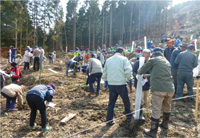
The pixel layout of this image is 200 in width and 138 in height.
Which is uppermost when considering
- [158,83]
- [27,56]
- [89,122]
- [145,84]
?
[27,56]

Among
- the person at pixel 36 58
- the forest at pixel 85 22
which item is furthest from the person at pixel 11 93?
the forest at pixel 85 22

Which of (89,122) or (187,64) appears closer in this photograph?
(89,122)

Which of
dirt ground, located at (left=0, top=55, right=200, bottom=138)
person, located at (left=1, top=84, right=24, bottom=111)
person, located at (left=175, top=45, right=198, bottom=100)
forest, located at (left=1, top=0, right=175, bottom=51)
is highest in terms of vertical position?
forest, located at (left=1, top=0, right=175, bottom=51)

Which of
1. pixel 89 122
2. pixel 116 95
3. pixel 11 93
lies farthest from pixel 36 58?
pixel 116 95

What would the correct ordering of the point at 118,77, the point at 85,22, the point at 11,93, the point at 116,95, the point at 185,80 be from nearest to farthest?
the point at 118,77 < the point at 116,95 < the point at 11,93 < the point at 185,80 < the point at 85,22

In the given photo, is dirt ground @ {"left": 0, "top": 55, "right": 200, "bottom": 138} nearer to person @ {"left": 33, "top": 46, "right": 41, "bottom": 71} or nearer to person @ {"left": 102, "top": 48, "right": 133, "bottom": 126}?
person @ {"left": 102, "top": 48, "right": 133, "bottom": 126}

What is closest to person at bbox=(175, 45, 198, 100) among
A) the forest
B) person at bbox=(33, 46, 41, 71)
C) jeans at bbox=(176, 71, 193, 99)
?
jeans at bbox=(176, 71, 193, 99)

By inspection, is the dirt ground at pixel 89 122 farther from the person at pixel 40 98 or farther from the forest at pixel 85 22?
the forest at pixel 85 22

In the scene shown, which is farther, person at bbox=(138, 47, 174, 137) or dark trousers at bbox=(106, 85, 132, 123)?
dark trousers at bbox=(106, 85, 132, 123)

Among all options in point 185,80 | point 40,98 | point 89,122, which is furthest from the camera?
point 185,80

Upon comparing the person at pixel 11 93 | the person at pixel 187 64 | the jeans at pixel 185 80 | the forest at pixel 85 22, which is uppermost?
the forest at pixel 85 22

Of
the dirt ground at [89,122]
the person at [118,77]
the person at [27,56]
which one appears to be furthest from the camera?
the person at [27,56]

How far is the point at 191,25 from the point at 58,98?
4621cm

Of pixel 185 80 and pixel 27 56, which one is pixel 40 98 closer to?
pixel 185 80
